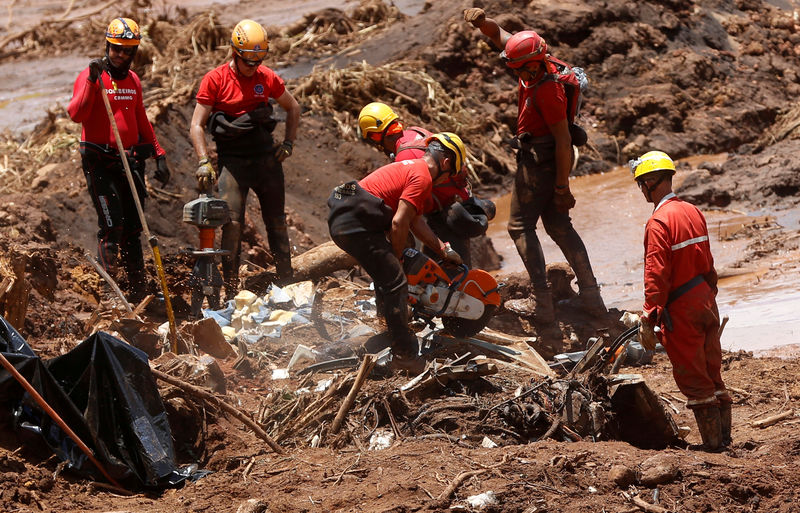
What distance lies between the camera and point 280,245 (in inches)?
331

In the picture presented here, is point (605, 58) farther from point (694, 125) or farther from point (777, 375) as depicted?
point (777, 375)

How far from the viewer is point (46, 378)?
479cm

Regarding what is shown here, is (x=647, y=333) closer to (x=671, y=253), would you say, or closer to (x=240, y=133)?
(x=671, y=253)

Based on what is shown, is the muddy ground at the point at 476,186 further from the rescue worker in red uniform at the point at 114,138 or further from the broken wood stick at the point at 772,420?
the rescue worker in red uniform at the point at 114,138

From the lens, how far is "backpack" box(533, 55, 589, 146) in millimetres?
7117

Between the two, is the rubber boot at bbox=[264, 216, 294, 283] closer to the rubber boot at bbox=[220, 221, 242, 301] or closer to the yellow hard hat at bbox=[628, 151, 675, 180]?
the rubber boot at bbox=[220, 221, 242, 301]

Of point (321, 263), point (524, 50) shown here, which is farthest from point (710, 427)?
point (321, 263)

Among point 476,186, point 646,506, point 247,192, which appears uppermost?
point 247,192

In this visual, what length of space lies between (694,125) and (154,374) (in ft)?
40.7

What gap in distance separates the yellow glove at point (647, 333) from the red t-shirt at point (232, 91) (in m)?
3.95

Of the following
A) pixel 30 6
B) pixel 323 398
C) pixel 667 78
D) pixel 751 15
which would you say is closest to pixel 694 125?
pixel 667 78

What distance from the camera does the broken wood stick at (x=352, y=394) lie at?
5699 millimetres

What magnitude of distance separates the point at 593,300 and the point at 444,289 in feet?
4.58

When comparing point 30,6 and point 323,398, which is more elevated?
point 30,6
